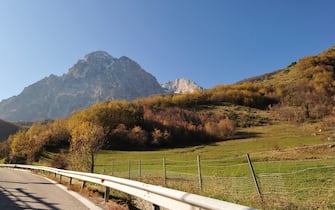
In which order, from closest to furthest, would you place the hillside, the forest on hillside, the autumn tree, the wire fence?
the wire fence < the autumn tree < the forest on hillside < the hillside

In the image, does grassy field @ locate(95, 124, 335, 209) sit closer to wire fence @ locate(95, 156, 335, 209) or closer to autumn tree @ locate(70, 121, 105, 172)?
wire fence @ locate(95, 156, 335, 209)

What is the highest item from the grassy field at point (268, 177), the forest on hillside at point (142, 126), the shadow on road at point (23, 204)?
the forest on hillside at point (142, 126)

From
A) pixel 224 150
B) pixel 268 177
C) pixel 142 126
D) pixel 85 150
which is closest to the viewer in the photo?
pixel 268 177

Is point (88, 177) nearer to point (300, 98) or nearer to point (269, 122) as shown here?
point (269, 122)

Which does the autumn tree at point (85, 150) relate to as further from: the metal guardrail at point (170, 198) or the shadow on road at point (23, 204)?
the metal guardrail at point (170, 198)

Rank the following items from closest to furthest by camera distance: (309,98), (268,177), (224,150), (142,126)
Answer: (268,177), (224,150), (142,126), (309,98)

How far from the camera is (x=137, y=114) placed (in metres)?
118

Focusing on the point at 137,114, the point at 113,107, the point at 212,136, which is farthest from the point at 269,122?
the point at 113,107

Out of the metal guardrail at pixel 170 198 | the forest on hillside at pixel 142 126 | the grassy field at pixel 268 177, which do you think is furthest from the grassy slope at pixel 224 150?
the metal guardrail at pixel 170 198

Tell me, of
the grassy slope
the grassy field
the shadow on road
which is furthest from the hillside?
the shadow on road

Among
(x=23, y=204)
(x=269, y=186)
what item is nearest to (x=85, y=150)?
(x=269, y=186)

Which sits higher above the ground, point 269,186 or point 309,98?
point 309,98

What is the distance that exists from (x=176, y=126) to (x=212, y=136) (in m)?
14.2

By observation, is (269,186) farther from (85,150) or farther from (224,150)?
(224,150)
